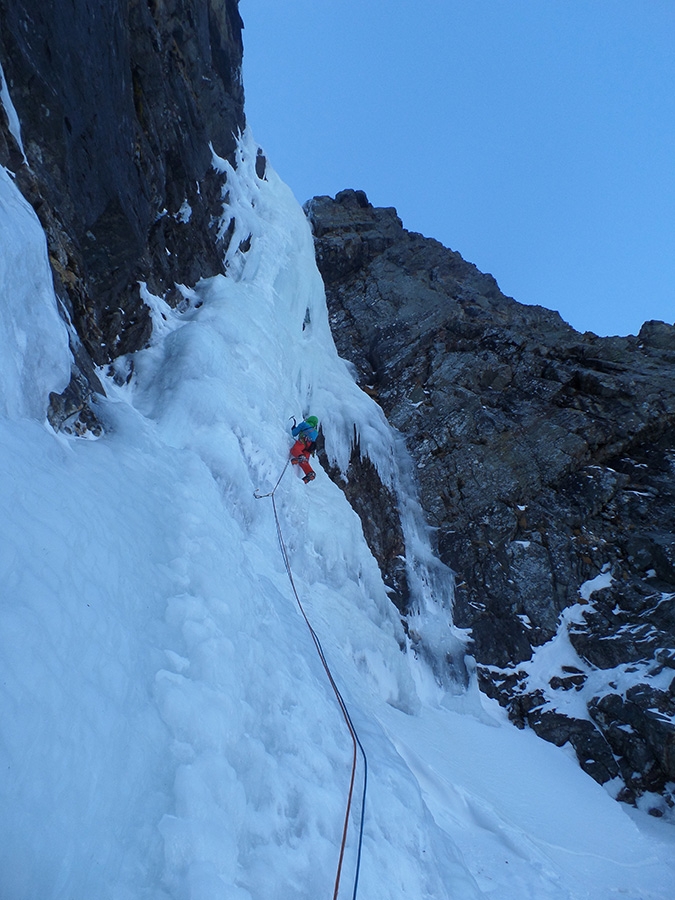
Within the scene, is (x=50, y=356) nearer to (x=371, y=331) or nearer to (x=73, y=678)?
(x=73, y=678)

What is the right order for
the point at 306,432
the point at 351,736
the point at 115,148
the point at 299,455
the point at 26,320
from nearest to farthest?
the point at 26,320, the point at 351,736, the point at 115,148, the point at 299,455, the point at 306,432

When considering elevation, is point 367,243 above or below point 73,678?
above

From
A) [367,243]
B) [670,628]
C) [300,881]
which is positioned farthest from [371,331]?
[300,881]

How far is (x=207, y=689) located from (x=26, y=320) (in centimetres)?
256

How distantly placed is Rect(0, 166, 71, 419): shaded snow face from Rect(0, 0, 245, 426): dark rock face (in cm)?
43

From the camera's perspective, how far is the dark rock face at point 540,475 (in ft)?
29.8

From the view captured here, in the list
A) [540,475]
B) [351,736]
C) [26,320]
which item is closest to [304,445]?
[351,736]

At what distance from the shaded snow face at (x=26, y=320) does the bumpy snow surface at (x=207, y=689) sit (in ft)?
0.07

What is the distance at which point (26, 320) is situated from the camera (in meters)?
3.30

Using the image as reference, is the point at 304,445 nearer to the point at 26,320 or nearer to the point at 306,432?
the point at 306,432

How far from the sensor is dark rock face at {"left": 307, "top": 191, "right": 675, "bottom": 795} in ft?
29.8

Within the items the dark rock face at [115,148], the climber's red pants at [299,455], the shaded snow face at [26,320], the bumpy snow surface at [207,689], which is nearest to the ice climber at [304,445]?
the climber's red pants at [299,455]

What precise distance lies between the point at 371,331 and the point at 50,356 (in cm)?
1331

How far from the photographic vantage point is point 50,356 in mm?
3500
